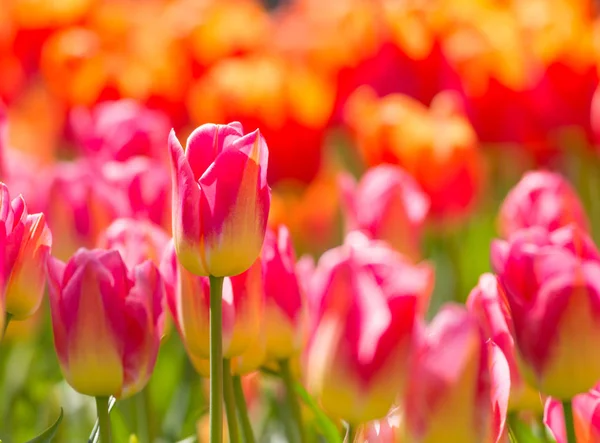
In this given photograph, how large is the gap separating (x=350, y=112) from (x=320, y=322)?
1.07 m

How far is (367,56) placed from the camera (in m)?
1.87

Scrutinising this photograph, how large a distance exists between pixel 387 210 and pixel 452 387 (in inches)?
18.2

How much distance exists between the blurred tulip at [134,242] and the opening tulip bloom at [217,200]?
14 cm

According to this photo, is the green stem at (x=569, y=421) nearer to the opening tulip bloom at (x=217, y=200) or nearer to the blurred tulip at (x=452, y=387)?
the blurred tulip at (x=452, y=387)

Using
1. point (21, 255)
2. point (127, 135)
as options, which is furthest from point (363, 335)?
point (127, 135)

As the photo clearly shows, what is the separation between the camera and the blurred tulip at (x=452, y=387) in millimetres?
623

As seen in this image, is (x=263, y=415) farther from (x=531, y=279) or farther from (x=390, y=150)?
(x=531, y=279)

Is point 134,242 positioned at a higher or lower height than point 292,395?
higher

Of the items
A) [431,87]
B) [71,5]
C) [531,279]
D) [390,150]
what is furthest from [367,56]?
[531,279]

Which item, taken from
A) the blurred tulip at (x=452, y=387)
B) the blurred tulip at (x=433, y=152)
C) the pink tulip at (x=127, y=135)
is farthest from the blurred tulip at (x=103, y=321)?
the blurred tulip at (x=433, y=152)

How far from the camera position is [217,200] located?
697 mm

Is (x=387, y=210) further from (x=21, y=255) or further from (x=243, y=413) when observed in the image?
(x=21, y=255)

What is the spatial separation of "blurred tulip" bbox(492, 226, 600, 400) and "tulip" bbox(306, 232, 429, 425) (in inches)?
2.9

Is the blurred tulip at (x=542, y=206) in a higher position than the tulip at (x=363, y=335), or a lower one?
lower
